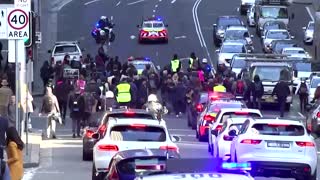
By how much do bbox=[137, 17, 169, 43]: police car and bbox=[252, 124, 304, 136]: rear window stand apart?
41890 mm

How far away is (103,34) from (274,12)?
43.1 feet

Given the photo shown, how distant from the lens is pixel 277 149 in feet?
66.1

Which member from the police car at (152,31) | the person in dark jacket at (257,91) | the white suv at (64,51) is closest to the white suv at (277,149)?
the person in dark jacket at (257,91)

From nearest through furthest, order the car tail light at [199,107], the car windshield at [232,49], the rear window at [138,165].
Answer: the rear window at [138,165] → the car tail light at [199,107] → the car windshield at [232,49]

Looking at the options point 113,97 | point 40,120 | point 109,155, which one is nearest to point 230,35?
point 40,120

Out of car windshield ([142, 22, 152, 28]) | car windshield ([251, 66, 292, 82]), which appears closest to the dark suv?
car windshield ([142, 22, 152, 28])

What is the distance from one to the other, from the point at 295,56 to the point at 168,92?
43.9 ft

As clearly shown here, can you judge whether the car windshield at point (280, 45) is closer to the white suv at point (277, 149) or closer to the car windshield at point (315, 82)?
the car windshield at point (315, 82)

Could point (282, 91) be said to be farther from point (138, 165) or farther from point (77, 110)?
point (138, 165)

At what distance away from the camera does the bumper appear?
65.5ft

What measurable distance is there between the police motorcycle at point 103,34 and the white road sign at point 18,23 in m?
36.7

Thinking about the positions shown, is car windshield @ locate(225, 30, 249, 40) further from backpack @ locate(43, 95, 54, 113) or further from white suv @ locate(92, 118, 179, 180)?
white suv @ locate(92, 118, 179, 180)

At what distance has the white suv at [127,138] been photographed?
1938 centimetres

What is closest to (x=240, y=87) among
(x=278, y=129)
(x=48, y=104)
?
(x=48, y=104)
